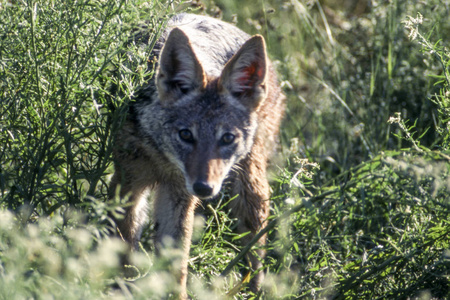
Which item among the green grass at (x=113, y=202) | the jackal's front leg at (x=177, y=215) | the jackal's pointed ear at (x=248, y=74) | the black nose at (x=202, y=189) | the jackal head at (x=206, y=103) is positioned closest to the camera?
the green grass at (x=113, y=202)

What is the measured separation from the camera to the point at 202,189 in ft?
11.8

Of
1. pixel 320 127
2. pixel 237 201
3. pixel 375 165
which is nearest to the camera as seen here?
pixel 375 165

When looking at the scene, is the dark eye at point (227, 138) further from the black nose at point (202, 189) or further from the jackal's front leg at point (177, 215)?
the jackal's front leg at point (177, 215)

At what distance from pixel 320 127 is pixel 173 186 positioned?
85.5 inches

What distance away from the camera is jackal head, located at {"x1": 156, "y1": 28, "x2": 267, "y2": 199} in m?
3.83

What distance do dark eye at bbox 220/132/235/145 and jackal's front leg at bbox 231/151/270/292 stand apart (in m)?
0.76

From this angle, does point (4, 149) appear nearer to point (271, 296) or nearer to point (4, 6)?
point (4, 6)

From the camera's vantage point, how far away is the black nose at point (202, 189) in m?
3.60

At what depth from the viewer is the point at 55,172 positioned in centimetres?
417

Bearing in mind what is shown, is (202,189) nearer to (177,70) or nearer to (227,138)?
(227,138)

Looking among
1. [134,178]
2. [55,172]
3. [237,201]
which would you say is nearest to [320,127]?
[237,201]

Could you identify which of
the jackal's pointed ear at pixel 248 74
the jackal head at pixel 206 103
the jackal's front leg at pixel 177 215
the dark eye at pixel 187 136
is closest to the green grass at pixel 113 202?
the jackal's front leg at pixel 177 215

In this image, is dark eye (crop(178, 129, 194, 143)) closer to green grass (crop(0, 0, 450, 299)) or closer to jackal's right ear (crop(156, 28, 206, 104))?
jackal's right ear (crop(156, 28, 206, 104))

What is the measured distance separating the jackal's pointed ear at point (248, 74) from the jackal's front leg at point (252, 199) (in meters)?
0.69
